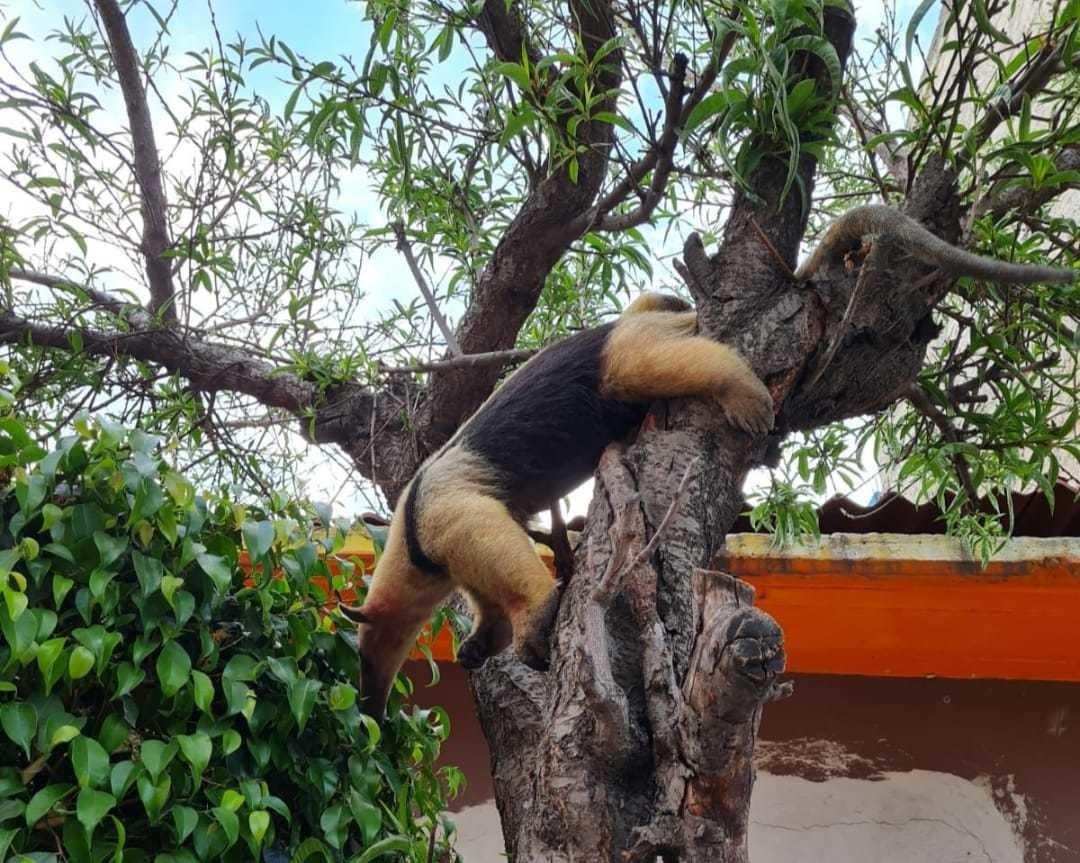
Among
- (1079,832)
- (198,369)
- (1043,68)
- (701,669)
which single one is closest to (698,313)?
(1043,68)

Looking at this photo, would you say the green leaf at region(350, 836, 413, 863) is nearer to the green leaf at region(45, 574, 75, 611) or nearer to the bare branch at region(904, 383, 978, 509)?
the green leaf at region(45, 574, 75, 611)

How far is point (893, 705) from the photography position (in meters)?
3.96

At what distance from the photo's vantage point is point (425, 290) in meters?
3.13

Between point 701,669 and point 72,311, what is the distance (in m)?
2.83

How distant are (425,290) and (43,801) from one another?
A: 169 centimetres

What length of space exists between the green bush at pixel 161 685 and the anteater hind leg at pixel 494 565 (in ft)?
1.23

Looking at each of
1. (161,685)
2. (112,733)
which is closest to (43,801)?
(112,733)

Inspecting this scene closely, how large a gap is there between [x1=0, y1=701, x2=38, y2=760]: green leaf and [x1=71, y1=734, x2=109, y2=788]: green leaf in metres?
0.08

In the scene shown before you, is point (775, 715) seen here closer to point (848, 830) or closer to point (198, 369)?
point (848, 830)

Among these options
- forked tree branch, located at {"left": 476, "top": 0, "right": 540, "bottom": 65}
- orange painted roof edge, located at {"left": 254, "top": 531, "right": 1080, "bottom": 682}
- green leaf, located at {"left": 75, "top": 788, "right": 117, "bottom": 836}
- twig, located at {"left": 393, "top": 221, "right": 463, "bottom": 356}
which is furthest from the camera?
orange painted roof edge, located at {"left": 254, "top": 531, "right": 1080, "bottom": 682}

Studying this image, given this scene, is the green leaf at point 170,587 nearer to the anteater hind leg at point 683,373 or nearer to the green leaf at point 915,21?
the anteater hind leg at point 683,373

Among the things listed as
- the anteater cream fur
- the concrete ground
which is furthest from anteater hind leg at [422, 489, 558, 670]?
the concrete ground

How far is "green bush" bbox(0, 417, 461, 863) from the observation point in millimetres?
2006

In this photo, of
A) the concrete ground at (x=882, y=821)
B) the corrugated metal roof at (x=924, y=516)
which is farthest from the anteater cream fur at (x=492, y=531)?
the concrete ground at (x=882, y=821)
